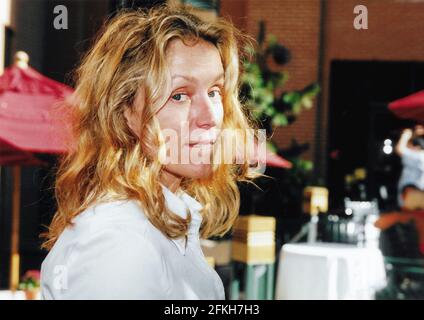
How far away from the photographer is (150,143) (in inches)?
44.7

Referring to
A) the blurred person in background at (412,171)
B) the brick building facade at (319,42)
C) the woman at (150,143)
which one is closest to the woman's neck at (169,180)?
the woman at (150,143)

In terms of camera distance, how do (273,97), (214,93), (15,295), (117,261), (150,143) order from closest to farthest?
1. (117,261)
2. (150,143)
3. (214,93)
4. (15,295)
5. (273,97)

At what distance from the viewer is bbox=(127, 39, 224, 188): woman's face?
45.2 inches

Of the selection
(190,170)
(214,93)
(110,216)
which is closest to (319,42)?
(214,93)

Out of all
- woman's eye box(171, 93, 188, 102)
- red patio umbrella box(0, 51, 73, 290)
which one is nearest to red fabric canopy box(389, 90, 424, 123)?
red patio umbrella box(0, 51, 73, 290)

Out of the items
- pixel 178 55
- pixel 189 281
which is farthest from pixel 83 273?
pixel 178 55

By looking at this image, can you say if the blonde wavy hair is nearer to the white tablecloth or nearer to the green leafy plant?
the white tablecloth

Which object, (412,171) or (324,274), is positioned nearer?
(324,274)

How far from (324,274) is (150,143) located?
2.61 meters

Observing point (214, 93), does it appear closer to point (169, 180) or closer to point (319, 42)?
point (169, 180)

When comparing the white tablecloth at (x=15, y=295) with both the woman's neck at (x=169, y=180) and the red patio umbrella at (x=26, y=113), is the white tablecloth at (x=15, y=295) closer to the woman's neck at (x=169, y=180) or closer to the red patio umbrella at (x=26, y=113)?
the red patio umbrella at (x=26, y=113)

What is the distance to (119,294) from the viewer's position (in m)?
0.87

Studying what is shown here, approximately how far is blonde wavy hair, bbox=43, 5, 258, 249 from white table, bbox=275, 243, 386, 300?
239 centimetres
